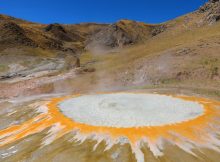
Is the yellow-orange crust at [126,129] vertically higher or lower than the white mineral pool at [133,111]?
lower

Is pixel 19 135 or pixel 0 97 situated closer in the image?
pixel 19 135

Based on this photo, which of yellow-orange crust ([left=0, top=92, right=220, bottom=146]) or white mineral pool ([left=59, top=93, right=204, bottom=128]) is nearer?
yellow-orange crust ([left=0, top=92, right=220, bottom=146])

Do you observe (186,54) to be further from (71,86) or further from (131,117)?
(131,117)

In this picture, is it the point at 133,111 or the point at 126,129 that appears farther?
the point at 133,111

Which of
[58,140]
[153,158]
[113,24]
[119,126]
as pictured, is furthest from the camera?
[113,24]

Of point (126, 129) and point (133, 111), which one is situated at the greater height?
point (133, 111)

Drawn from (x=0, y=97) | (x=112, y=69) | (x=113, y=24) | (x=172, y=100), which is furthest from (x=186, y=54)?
(x=113, y=24)

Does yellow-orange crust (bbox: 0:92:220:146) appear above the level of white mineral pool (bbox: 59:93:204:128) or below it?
below

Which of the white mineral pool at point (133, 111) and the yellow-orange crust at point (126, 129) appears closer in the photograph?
the yellow-orange crust at point (126, 129)
